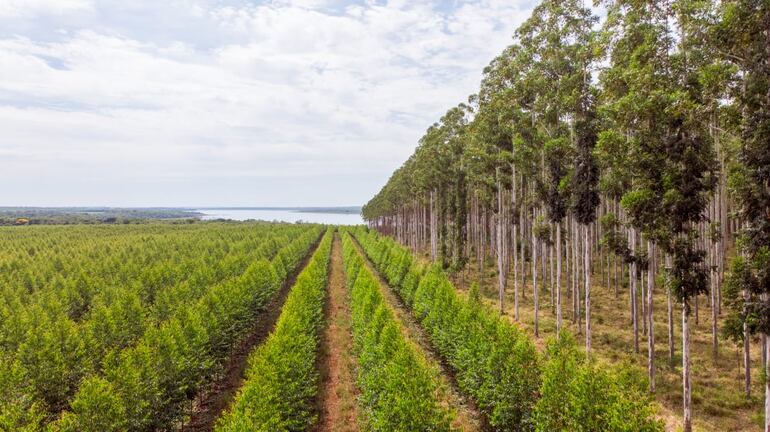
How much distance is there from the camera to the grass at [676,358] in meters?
17.2

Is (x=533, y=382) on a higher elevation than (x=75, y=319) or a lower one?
higher

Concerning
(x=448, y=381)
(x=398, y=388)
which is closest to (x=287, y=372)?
(x=398, y=388)

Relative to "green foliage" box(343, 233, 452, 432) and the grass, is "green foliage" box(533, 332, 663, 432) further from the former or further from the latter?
"green foliage" box(343, 233, 452, 432)

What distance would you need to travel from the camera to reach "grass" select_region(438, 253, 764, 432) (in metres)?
17.2

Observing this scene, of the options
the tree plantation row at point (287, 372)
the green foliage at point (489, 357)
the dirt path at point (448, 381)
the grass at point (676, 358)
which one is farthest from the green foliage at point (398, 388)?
the grass at point (676, 358)

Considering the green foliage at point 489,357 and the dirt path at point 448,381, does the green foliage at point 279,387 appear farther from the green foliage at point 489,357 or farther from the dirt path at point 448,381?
the green foliage at point 489,357

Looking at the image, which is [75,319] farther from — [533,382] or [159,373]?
[533,382]

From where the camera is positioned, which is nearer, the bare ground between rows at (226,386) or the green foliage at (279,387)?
the green foliage at (279,387)

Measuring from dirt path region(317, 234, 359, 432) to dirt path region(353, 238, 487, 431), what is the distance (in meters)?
4.61

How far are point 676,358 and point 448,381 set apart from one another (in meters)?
12.8

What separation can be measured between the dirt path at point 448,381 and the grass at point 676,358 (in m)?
7.17

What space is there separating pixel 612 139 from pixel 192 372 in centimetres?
2164

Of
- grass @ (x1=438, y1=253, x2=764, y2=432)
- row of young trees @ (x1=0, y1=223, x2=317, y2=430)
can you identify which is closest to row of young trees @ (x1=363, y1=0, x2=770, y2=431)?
grass @ (x1=438, y1=253, x2=764, y2=432)

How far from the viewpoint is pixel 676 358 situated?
2277cm
